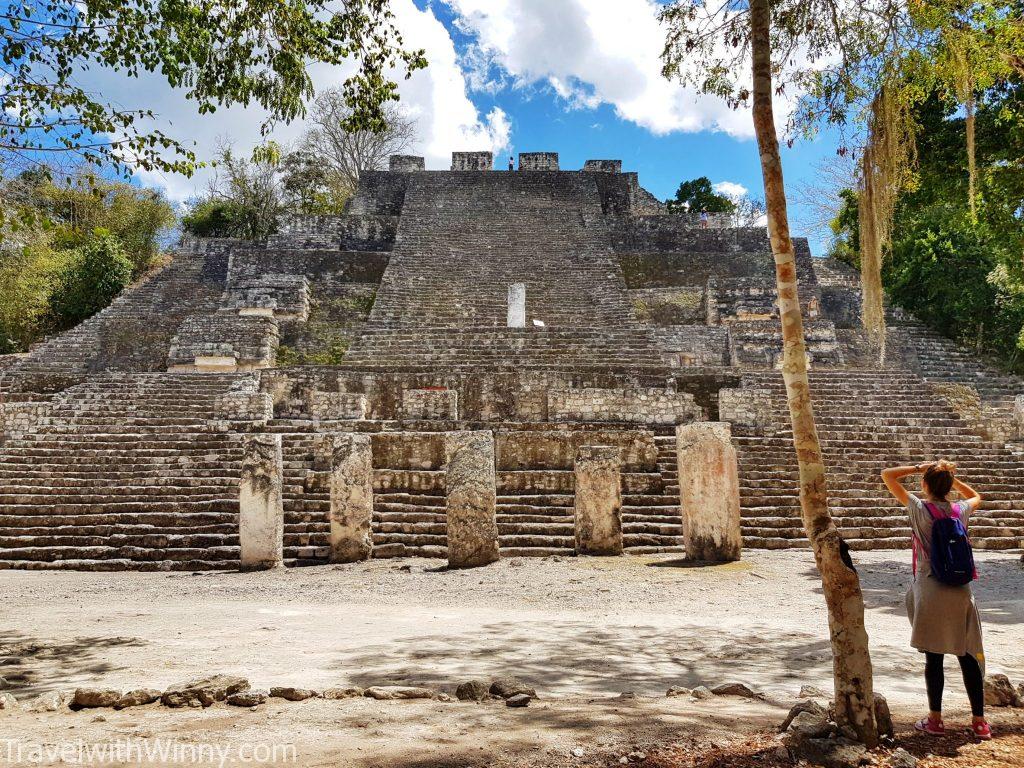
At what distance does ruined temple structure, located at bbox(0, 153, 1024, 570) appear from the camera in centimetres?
837

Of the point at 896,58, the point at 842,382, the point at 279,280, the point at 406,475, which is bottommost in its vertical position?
the point at 406,475

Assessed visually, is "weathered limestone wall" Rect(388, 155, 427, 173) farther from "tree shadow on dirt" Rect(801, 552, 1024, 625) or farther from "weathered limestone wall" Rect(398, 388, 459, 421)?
"tree shadow on dirt" Rect(801, 552, 1024, 625)

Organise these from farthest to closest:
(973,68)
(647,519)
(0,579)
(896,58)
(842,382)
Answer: (842,382) → (647,519) → (0,579) → (973,68) → (896,58)

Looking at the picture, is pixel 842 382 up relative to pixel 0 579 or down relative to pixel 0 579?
up

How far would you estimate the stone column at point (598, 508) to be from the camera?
26.5 feet

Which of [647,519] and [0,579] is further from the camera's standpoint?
[647,519]

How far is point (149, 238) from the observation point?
91.2 ft

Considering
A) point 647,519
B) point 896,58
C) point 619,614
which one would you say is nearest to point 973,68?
point 896,58

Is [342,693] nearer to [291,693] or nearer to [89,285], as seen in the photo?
[291,693]

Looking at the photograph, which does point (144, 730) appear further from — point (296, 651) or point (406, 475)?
point (406, 475)

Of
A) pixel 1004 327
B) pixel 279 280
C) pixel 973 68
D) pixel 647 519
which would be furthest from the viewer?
pixel 279 280

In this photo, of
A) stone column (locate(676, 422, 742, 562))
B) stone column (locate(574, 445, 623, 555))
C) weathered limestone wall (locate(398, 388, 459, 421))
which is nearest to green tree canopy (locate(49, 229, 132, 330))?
weathered limestone wall (locate(398, 388, 459, 421))

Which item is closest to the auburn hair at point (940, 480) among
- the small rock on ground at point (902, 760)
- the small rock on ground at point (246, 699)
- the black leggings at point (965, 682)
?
the black leggings at point (965, 682)

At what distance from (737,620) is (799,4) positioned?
3950 millimetres
